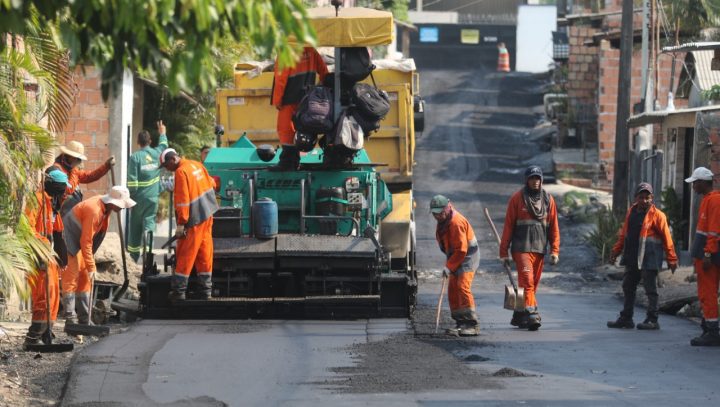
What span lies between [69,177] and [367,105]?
3202 mm

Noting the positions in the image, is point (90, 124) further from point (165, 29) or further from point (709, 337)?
point (165, 29)

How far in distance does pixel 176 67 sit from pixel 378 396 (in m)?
4.05

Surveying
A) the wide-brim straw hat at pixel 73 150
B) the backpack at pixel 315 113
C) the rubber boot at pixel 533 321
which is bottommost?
the rubber boot at pixel 533 321

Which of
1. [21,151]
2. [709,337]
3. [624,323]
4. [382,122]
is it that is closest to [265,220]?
[382,122]

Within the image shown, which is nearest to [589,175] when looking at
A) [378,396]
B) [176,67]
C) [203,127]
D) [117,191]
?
[203,127]

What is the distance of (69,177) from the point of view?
1430 cm

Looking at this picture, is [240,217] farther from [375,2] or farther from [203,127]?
[375,2]

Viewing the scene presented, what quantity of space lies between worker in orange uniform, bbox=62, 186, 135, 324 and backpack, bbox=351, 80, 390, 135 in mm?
2893

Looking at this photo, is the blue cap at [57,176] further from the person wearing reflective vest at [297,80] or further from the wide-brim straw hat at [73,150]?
the person wearing reflective vest at [297,80]

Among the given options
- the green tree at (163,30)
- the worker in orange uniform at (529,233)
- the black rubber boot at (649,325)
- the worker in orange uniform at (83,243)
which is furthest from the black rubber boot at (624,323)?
the green tree at (163,30)

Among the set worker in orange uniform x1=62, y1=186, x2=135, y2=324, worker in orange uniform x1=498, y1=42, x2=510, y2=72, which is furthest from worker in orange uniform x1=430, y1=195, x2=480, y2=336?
worker in orange uniform x1=498, y1=42, x2=510, y2=72

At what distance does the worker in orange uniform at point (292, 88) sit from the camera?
50.1 ft

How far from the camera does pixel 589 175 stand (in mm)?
34625

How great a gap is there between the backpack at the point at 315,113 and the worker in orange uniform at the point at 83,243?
2.32 metres
